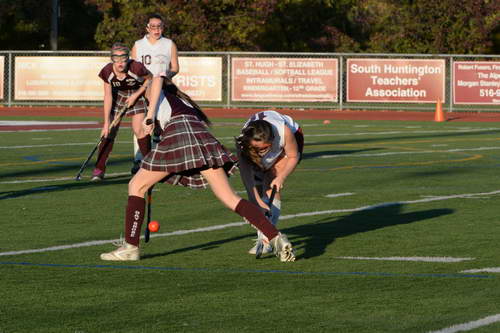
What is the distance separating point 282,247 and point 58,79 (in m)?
26.9

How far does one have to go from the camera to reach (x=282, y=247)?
8.82 meters

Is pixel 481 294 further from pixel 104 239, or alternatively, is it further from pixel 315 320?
pixel 104 239

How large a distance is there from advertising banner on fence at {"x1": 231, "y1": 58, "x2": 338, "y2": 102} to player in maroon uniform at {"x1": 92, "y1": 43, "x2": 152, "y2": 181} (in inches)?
715

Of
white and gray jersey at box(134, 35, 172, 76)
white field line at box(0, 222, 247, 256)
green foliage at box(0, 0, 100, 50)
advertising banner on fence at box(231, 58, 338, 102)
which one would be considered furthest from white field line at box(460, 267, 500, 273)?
green foliage at box(0, 0, 100, 50)

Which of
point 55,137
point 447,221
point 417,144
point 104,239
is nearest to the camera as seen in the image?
point 104,239

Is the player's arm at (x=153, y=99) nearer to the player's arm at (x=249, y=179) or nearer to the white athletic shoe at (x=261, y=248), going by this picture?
the player's arm at (x=249, y=179)

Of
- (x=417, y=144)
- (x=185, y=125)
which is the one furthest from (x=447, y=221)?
(x=417, y=144)


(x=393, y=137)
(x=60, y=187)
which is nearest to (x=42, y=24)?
(x=393, y=137)

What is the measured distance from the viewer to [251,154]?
900 centimetres

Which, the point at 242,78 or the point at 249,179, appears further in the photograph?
the point at 242,78

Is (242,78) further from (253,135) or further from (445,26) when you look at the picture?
(253,135)

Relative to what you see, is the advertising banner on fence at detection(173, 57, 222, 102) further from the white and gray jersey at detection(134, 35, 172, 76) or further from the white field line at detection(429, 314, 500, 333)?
the white field line at detection(429, 314, 500, 333)

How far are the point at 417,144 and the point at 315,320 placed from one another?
15914 mm

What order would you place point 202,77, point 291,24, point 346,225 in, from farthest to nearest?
point 291,24 < point 202,77 < point 346,225
